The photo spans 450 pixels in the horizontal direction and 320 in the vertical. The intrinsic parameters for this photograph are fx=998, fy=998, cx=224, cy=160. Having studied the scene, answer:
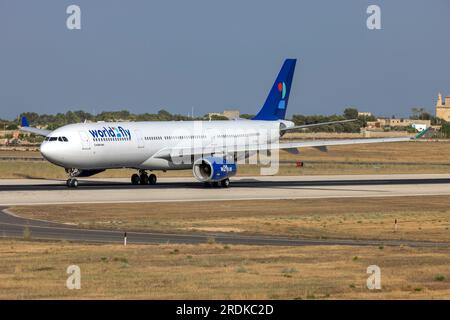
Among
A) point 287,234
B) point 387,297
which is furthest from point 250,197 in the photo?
point 387,297

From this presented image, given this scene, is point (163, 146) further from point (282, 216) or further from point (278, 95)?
point (282, 216)

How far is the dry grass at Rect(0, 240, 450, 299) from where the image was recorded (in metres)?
29.5

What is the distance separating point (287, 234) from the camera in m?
47.2

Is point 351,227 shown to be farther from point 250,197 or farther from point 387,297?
point 387,297

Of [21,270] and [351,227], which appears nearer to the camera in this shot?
[21,270]

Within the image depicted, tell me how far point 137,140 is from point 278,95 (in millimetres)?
17728

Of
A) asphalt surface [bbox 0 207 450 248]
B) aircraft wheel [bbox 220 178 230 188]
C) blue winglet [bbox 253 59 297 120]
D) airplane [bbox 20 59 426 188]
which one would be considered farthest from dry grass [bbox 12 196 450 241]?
blue winglet [bbox 253 59 297 120]

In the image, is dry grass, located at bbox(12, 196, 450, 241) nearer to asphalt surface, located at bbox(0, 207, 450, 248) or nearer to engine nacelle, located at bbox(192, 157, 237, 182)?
asphalt surface, located at bbox(0, 207, 450, 248)

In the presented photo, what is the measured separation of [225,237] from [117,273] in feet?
41.3

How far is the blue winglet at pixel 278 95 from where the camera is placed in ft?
286

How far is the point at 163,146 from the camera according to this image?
7612 centimetres

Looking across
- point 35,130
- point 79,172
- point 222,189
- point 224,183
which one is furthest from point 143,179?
point 35,130

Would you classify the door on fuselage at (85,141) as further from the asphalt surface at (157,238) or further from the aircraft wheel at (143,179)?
the asphalt surface at (157,238)

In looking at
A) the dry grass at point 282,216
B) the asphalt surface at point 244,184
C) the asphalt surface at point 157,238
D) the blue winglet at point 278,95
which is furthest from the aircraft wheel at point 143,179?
the asphalt surface at point 157,238
